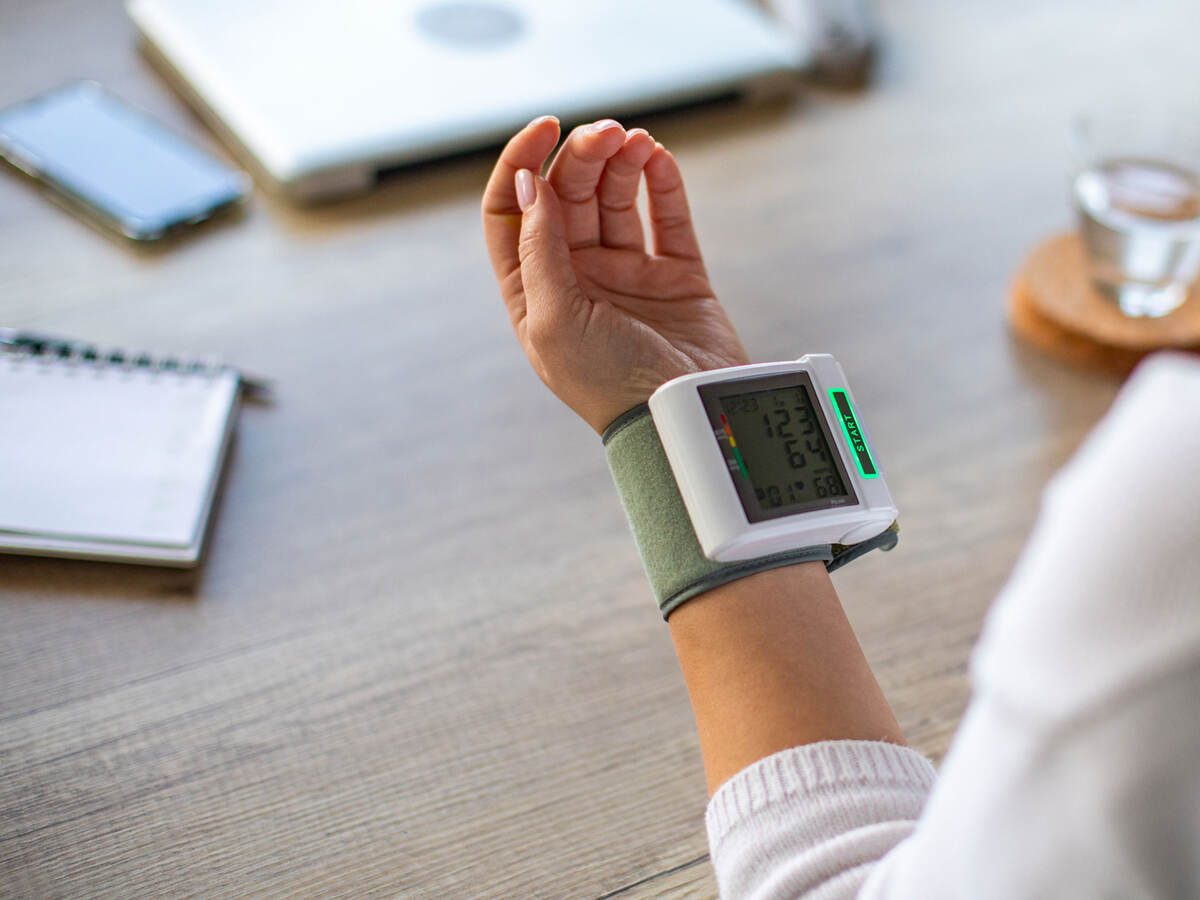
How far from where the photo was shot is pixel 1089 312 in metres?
0.89

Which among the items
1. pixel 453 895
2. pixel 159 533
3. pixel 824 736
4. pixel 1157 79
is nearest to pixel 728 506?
pixel 824 736

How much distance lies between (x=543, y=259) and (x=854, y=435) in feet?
0.67

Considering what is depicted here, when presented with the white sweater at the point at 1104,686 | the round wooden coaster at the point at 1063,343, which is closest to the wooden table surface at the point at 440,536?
the round wooden coaster at the point at 1063,343

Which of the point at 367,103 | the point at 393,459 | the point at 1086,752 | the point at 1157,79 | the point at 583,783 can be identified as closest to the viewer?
the point at 1086,752

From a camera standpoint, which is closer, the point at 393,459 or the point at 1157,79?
the point at 393,459

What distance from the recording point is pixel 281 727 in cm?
58

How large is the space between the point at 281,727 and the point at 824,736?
0.95ft

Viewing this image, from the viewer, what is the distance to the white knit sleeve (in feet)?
1.47

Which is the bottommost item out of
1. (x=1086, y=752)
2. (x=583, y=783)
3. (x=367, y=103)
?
Result: (x=583, y=783)

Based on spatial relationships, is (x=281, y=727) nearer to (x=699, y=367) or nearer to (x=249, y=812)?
(x=249, y=812)

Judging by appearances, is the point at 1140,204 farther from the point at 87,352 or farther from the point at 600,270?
the point at 87,352

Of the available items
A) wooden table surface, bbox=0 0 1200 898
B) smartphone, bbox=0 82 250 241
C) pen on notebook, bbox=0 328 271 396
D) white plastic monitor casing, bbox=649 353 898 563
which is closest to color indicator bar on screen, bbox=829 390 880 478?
white plastic monitor casing, bbox=649 353 898 563

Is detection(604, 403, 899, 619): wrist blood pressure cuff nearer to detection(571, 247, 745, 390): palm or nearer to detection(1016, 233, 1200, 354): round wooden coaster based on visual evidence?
detection(571, 247, 745, 390): palm

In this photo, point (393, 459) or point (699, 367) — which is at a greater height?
point (699, 367)
